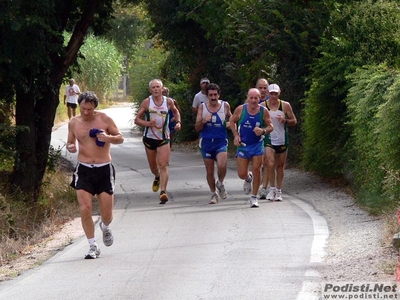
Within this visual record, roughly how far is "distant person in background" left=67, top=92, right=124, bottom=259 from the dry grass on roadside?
142cm

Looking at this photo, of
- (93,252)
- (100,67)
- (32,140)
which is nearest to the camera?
(93,252)

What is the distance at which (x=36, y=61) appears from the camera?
15.2m

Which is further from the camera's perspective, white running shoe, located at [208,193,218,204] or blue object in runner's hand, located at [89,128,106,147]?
white running shoe, located at [208,193,218,204]

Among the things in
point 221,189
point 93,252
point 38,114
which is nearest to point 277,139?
point 221,189

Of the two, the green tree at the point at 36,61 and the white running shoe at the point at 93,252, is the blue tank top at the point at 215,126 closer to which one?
the green tree at the point at 36,61

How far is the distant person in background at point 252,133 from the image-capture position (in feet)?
46.6

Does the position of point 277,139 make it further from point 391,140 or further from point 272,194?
point 391,140

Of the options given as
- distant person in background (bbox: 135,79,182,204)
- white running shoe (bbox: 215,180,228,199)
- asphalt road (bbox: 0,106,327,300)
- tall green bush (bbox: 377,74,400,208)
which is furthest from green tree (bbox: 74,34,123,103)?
tall green bush (bbox: 377,74,400,208)

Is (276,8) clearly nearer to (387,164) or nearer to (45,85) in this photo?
(45,85)

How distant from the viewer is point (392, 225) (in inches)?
432

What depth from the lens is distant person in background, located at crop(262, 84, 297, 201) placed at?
48.9 ft

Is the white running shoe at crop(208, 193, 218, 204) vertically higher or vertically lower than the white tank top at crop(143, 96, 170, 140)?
lower

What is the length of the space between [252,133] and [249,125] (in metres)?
0.13

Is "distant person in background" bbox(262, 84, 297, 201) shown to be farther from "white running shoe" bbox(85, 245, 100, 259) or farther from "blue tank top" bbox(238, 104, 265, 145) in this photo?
"white running shoe" bbox(85, 245, 100, 259)
